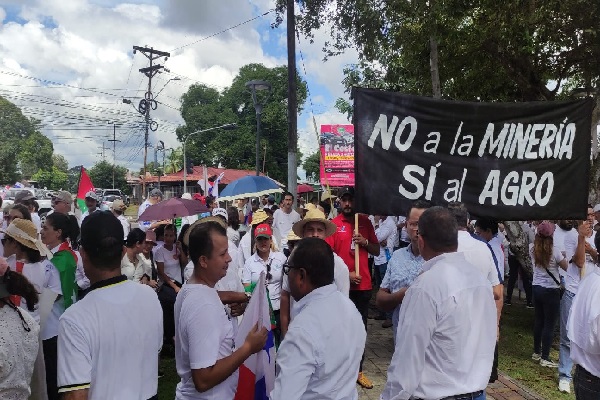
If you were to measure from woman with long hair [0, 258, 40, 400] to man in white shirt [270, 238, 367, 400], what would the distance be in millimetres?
1377

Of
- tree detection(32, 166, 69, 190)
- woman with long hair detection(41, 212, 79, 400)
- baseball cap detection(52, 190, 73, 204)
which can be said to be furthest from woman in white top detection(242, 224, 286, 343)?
tree detection(32, 166, 69, 190)

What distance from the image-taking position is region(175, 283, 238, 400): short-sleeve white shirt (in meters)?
2.41

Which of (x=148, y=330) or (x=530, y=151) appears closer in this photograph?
(x=148, y=330)

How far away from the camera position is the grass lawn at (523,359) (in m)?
6.03

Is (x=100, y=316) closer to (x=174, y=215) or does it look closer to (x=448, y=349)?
(x=448, y=349)

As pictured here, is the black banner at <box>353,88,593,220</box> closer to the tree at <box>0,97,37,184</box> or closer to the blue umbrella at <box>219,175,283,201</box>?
the blue umbrella at <box>219,175,283,201</box>

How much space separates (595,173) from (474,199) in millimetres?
4626

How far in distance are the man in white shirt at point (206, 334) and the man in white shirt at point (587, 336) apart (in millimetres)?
2053

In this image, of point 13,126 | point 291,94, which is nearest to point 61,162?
point 13,126

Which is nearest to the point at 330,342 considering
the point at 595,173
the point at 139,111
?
the point at 595,173

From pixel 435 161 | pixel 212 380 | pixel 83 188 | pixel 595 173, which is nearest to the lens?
pixel 212 380

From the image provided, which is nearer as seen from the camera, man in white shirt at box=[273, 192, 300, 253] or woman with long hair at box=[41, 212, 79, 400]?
woman with long hair at box=[41, 212, 79, 400]

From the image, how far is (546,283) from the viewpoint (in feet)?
22.1

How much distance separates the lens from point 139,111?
119ft
